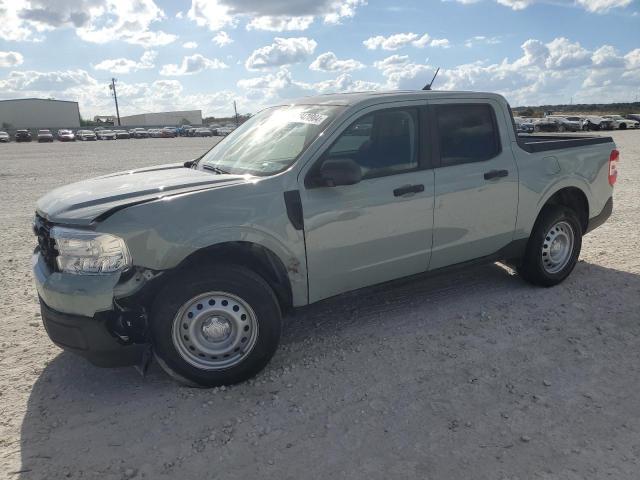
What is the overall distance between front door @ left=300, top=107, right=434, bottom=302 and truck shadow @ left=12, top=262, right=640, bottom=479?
0.23 meters

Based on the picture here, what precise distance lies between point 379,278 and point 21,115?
113m

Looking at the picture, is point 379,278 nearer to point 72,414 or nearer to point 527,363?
point 527,363

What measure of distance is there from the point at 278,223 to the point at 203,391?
1.23 metres

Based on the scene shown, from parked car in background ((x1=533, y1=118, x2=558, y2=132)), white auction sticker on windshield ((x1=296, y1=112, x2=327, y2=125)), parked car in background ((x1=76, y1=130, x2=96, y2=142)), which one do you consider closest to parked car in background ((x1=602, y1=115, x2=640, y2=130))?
parked car in background ((x1=533, y1=118, x2=558, y2=132))

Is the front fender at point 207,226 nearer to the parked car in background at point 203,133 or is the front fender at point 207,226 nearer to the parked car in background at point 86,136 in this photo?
the parked car in background at point 86,136

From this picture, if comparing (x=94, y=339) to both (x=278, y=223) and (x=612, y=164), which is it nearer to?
(x=278, y=223)

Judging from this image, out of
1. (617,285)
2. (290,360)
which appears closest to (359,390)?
(290,360)

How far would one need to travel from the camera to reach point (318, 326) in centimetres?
438

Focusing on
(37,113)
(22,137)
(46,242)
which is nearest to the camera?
(46,242)

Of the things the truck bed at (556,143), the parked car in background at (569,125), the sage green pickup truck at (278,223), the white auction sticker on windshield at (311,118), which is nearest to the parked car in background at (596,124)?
the parked car in background at (569,125)

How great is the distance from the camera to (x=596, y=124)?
47031mm

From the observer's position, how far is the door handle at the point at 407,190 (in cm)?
392

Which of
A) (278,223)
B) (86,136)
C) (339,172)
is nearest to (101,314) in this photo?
(278,223)

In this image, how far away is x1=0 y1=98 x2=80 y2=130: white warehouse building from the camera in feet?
319
